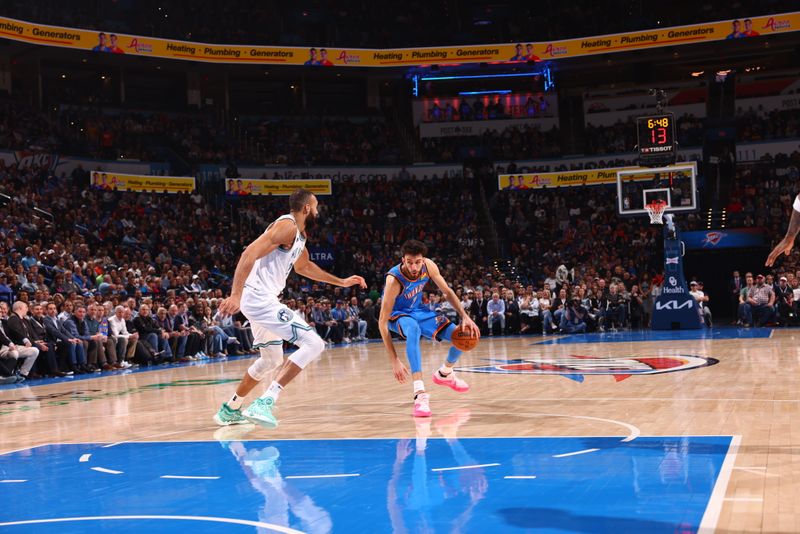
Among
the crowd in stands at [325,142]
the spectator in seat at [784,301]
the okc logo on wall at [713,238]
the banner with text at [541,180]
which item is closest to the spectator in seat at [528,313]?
the spectator in seat at [784,301]

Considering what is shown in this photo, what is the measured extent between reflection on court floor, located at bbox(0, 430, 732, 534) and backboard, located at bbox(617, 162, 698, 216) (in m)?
15.2

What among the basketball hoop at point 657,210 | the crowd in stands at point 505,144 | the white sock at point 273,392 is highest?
the crowd in stands at point 505,144

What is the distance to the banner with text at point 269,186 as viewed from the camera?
Result: 29.6m

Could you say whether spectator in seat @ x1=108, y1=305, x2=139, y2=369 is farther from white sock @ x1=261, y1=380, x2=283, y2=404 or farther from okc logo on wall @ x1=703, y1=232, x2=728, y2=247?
okc logo on wall @ x1=703, y1=232, x2=728, y2=247

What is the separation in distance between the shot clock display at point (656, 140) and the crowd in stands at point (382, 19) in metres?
13.8

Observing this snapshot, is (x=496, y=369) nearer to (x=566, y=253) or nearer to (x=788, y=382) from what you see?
(x=788, y=382)

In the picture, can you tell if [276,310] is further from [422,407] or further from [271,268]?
[422,407]

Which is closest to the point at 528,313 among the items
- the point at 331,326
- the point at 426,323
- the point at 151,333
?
the point at 331,326

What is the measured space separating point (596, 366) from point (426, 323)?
4.38 metres

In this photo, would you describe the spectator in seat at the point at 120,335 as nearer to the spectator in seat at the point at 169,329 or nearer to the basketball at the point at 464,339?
the spectator in seat at the point at 169,329

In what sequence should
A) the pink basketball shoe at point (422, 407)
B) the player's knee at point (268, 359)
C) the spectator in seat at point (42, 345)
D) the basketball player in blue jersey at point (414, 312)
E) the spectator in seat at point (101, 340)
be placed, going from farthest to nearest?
the spectator in seat at point (101, 340)
the spectator in seat at point (42, 345)
the basketball player in blue jersey at point (414, 312)
the pink basketball shoe at point (422, 407)
the player's knee at point (268, 359)

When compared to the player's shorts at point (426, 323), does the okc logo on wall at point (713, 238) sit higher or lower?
higher

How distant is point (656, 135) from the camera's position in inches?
767

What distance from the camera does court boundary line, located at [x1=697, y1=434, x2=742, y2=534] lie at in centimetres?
361
